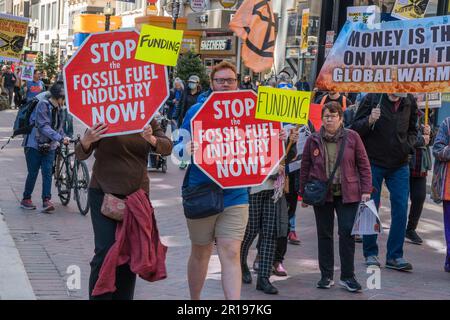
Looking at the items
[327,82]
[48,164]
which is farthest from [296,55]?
[327,82]

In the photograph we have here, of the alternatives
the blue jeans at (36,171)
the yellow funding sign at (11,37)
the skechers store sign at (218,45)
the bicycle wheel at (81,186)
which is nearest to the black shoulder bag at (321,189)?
the bicycle wheel at (81,186)

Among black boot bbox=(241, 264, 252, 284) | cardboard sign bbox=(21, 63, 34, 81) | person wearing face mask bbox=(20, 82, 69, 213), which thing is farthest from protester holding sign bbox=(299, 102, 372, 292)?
cardboard sign bbox=(21, 63, 34, 81)

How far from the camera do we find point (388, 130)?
332 inches

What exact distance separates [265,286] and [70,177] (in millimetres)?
5063

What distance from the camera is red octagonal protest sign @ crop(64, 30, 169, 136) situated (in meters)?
5.75

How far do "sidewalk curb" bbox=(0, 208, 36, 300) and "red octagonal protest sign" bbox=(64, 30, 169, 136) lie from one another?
1.68 meters

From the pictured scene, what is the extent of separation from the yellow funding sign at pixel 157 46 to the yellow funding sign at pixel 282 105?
2.61 ft

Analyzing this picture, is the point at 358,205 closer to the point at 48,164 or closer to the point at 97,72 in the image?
the point at 97,72

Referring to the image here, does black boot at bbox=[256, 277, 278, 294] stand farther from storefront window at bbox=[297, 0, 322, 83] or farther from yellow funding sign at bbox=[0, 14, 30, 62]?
storefront window at bbox=[297, 0, 322, 83]

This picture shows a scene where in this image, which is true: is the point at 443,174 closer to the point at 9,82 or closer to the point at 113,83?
the point at 113,83

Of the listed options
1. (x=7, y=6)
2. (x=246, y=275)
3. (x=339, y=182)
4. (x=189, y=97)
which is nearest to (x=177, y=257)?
(x=246, y=275)

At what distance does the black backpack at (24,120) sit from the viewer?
11055 mm

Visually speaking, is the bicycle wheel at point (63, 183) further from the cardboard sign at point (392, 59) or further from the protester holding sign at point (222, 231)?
the protester holding sign at point (222, 231)

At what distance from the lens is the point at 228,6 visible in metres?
30.5
